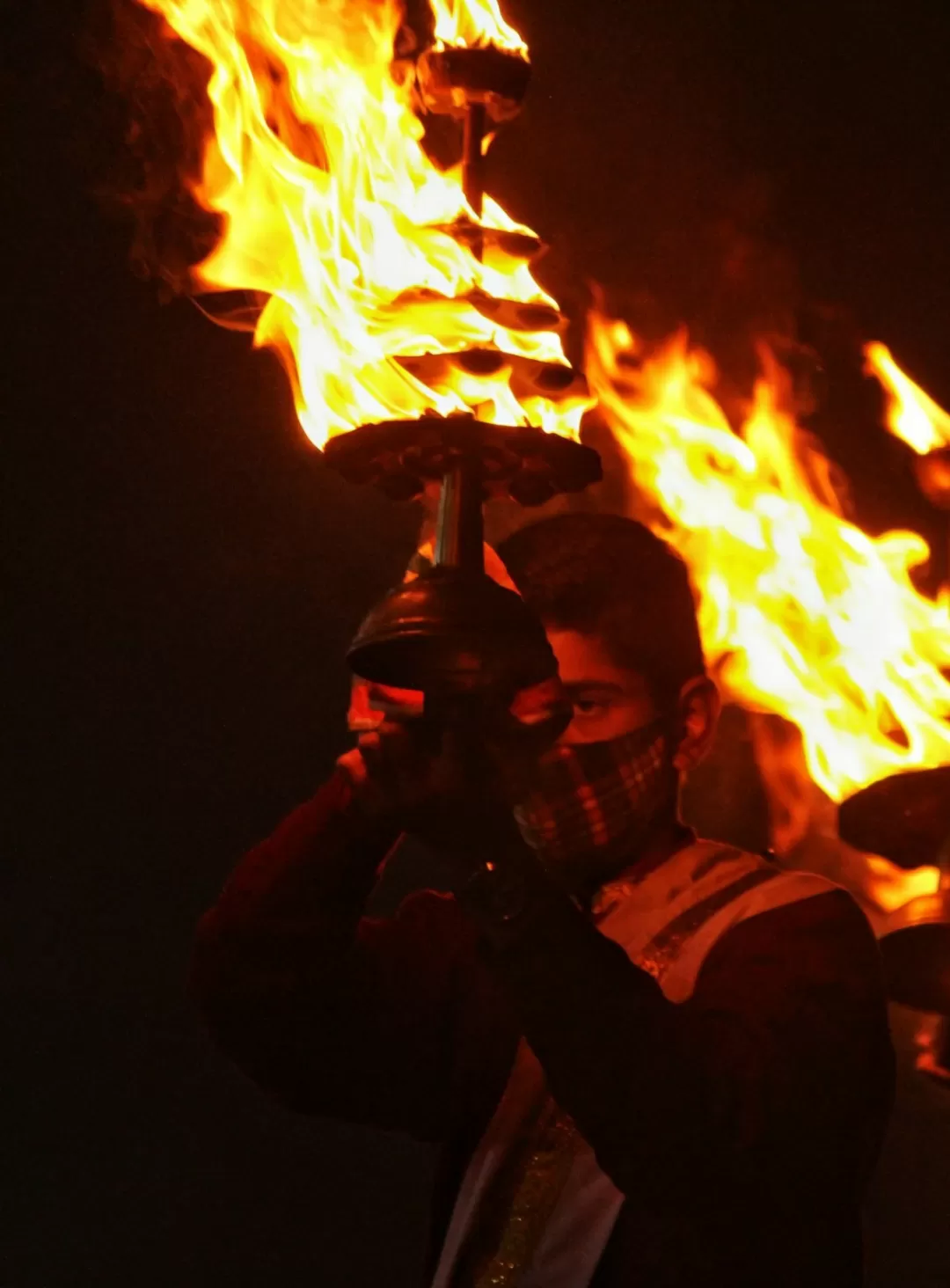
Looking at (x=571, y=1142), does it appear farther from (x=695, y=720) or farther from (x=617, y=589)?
(x=617, y=589)

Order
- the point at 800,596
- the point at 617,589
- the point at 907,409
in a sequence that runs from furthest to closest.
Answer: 1. the point at 907,409
2. the point at 800,596
3. the point at 617,589

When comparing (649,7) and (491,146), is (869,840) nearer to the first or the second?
(491,146)

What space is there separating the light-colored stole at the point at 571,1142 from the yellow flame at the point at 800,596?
1.40 m

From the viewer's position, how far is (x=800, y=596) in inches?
142

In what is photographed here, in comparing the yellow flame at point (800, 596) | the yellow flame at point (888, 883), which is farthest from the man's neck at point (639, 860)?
the yellow flame at point (888, 883)

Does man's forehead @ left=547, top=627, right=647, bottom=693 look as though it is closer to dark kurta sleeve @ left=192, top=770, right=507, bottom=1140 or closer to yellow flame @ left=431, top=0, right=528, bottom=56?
dark kurta sleeve @ left=192, top=770, right=507, bottom=1140

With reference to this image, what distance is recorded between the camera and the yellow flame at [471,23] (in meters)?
2.10

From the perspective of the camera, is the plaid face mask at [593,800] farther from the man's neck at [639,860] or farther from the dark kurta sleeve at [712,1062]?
the dark kurta sleeve at [712,1062]

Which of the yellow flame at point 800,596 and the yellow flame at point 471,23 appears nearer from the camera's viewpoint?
the yellow flame at point 471,23

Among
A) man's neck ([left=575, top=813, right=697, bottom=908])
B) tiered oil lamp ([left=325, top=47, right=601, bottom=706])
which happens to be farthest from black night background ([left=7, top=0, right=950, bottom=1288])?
tiered oil lamp ([left=325, top=47, right=601, bottom=706])

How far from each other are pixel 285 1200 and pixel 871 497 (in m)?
2.42

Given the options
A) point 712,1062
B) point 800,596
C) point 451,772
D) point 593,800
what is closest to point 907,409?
point 800,596

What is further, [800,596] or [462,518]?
[800,596]

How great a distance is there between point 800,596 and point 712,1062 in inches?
79.3
